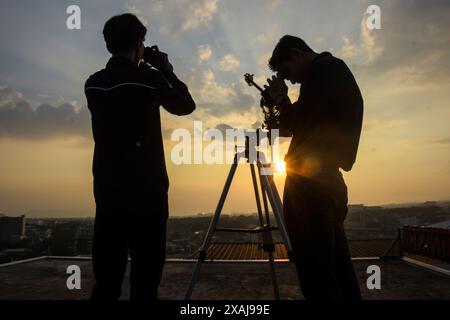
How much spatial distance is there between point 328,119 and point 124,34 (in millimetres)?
1571

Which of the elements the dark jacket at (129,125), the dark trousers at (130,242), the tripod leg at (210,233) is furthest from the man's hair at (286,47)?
the tripod leg at (210,233)

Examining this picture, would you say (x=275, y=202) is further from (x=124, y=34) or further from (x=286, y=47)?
(x=124, y=34)

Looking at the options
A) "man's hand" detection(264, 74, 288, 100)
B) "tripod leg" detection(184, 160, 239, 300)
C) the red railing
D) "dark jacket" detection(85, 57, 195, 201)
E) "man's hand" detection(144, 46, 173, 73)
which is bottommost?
the red railing

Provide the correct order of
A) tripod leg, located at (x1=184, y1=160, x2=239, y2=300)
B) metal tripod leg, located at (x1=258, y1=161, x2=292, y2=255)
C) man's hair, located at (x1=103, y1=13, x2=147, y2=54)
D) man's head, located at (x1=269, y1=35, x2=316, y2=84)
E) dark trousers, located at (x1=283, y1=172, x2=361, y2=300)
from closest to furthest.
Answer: dark trousers, located at (x1=283, y1=172, x2=361, y2=300) → man's hair, located at (x1=103, y1=13, x2=147, y2=54) → man's head, located at (x1=269, y1=35, x2=316, y2=84) → tripod leg, located at (x1=184, y1=160, x2=239, y2=300) → metal tripod leg, located at (x1=258, y1=161, x2=292, y2=255)

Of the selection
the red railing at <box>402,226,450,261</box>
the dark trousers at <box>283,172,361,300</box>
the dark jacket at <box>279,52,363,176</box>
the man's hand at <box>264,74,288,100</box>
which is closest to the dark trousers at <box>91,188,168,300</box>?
the dark trousers at <box>283,172,361,300</box>

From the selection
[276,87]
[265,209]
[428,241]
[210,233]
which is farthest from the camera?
[428,241]

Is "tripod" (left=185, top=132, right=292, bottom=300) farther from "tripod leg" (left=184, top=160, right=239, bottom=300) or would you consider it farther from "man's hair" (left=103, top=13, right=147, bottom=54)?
"man's hair" (left=103, top=13, right=147, bottom=54)

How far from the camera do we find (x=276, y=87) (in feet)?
8.25

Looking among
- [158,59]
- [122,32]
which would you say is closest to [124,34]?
[122,32]

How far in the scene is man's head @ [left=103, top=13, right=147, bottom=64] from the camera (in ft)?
7.34

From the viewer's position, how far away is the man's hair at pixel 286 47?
7.84 feet

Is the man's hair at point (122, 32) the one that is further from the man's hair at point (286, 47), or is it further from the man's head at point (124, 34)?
the man's hair at point (286, 47)

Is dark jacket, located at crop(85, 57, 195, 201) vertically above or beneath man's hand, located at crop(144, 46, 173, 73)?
beneath

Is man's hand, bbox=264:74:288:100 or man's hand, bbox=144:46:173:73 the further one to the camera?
man's hand, bbox=264:74:288:100
